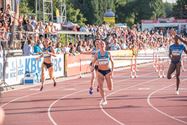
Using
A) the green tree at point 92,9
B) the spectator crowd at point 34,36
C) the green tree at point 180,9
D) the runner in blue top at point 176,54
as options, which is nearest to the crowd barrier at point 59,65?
the spectator crowd at point 34,36

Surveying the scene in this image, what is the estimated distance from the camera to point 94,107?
15.9 m

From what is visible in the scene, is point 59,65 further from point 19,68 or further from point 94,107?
point 94,107

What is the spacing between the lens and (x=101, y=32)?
1775 inches

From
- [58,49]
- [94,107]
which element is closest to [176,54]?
[94,107]

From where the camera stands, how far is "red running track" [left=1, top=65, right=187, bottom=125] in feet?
43.1

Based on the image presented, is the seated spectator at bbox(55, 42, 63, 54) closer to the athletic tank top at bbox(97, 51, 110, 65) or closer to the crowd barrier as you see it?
the crowd barrier

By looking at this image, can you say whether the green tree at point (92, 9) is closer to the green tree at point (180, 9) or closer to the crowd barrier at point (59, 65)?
the green tree at point (180, 9)

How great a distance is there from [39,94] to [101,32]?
24.8m

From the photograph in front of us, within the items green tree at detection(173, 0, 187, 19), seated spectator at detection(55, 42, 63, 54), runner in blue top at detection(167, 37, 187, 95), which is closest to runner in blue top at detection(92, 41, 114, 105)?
runner in blue top at detection(167, 37, 187, 95)

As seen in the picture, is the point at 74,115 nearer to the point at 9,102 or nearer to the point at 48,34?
the point at 9,102

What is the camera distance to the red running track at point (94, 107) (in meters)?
13.1

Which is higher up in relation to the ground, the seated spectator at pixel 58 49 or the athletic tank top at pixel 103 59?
the athletic tank top at pixel 103 59

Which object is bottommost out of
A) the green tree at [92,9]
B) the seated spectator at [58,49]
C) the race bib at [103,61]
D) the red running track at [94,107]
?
the red running track at [94,107]

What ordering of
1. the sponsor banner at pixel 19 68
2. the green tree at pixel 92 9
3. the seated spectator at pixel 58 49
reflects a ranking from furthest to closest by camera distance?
the green tree at pixel 92 9 → the seated spectator at pixel 58 49 → the sponsor banner at pixel 19 68
